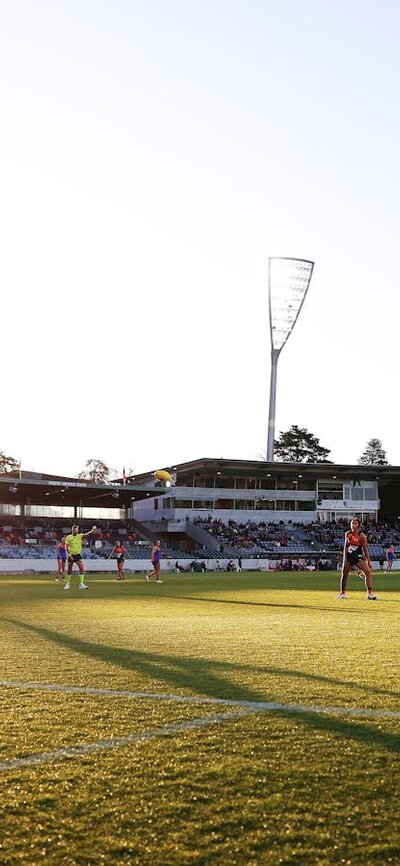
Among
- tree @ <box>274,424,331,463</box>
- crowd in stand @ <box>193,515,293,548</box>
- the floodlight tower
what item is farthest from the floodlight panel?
tree @ <box>274,424,331,463</box>

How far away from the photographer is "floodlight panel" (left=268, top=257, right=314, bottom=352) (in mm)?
94500

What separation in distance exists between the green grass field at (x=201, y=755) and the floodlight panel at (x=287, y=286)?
85895 millimetres

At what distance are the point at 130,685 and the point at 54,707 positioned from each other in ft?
3.65

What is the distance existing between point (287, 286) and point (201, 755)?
9189 cm

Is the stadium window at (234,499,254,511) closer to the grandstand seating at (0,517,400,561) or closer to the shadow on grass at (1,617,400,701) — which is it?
the grandstand seating at (0,517,400,561)

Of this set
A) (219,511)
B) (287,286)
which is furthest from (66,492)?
(287,286)

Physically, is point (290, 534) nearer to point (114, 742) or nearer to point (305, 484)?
point (305, 484)

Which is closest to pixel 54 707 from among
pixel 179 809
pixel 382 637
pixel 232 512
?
pixel 179 809

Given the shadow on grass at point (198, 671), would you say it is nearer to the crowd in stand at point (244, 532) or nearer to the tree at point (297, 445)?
the crowd in stand at point (244, 532)

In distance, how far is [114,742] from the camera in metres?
5.60

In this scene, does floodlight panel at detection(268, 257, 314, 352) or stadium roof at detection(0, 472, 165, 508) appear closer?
stadium roof at detection(0, 472, 165, 508)

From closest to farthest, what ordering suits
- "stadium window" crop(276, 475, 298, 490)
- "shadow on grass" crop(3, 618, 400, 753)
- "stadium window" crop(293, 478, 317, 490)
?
1. "shadow on grass" crop(3, 618, 400, 753)
2. "stadium window" crop(276, 475, 298, 490)
3. "stadium window" crop(293, 478, 317, 490)

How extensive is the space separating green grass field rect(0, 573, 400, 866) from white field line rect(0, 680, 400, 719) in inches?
0.6

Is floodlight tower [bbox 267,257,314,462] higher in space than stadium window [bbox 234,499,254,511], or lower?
higher
